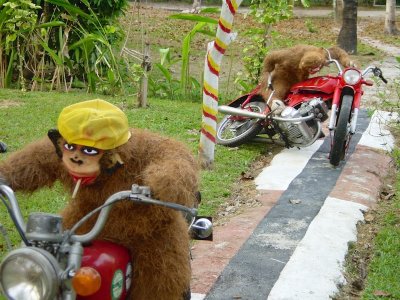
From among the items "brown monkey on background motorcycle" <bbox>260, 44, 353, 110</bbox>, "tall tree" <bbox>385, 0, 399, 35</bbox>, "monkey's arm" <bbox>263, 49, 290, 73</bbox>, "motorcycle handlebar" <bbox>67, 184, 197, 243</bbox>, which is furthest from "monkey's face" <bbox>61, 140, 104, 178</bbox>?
"tall tree" <bbox>385, 0, 399, 35</bbox>

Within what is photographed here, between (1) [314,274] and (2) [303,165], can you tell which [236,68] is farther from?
(1) [314,274]

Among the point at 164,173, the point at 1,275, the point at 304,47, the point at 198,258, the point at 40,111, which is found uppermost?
the point at 164,173

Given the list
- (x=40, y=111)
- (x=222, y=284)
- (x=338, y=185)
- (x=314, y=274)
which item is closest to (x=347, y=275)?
(x=314, y=274)

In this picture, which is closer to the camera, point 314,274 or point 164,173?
point 164,173

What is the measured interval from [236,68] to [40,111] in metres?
7.11

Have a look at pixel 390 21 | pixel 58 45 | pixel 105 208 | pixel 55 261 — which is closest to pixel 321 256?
pixel 105 208

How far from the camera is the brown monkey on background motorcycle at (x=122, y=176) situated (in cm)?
268

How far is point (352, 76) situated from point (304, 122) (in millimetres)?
648

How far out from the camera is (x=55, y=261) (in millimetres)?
2176

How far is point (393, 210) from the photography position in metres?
5.46

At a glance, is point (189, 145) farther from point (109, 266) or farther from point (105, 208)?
point (105, 208)

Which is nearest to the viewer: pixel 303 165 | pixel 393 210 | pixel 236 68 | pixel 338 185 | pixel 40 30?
pixel 393 210

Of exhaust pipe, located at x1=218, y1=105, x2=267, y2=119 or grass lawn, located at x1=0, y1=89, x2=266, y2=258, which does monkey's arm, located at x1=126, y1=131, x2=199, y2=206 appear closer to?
grass lawn, located at x1=0, y1=89, x2=266, y2=258

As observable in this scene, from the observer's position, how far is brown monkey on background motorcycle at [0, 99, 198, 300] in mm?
2676
